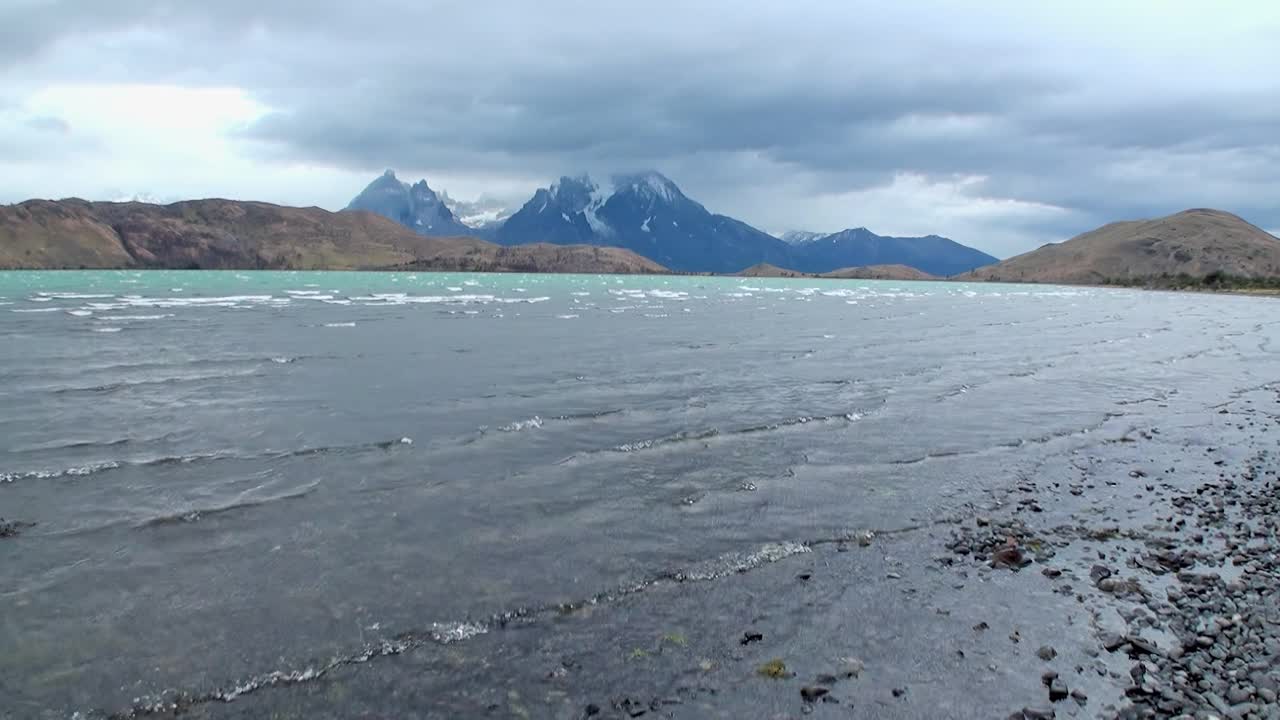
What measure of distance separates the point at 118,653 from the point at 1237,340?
70577mm

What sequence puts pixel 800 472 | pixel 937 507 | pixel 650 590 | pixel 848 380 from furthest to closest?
pixel 848 380 < pixel 800 472 < pixel 937 507 < pixel 650 590

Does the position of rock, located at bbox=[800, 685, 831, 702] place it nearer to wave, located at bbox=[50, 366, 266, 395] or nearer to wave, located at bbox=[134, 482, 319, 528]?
wave, located at bbox=[134, 482, 319, 528]

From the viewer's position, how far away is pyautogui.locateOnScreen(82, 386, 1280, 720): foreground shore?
328 inches

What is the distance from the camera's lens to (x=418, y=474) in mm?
17359

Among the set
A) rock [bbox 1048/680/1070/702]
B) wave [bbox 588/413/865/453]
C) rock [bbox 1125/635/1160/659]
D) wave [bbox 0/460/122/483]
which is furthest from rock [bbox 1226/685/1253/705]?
wave [bbox 0/460/122/483]

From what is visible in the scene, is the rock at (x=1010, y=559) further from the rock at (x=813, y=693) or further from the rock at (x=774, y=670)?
the rock at (x=813, y=693)

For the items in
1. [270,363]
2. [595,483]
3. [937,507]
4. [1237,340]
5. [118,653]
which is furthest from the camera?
[1237,340]

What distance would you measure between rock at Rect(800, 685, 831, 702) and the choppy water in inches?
138

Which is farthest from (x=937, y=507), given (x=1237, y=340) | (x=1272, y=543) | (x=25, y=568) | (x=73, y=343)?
(x=1237, y=340)

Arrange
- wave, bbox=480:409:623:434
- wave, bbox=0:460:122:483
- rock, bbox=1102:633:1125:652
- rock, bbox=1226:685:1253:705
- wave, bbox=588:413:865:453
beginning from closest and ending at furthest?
rock, bbox=1226:685:1253:705 < rock, bbox=1102:633:1125:652 < wave, bbox=0:460:122:483 < wave, bbox=588:413:865:453 < wave, bbox=480:409:623:434

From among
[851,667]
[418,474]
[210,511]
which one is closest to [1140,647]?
[851,667]

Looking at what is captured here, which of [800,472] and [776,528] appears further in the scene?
[800,472]

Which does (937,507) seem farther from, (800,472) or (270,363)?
(270,363)

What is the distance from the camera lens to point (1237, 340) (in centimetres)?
5694
